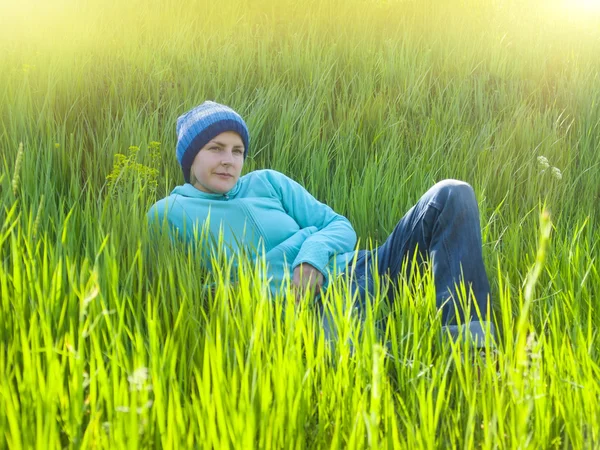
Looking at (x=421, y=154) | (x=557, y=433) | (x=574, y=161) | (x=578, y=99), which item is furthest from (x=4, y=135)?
(x=578, y=99)

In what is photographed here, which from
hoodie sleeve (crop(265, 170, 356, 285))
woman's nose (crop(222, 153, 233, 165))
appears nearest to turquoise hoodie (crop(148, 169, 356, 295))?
hoodie sleeve (crop(265, 170, 356, 285))

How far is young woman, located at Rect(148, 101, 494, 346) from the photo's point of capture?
2.10m

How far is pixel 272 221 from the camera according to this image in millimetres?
2455

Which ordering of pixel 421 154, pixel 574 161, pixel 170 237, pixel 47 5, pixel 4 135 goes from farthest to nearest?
pixel 47 5 < pixel 574 161 < pixel 421 154 < pixel 4 135 < pixel 170 237

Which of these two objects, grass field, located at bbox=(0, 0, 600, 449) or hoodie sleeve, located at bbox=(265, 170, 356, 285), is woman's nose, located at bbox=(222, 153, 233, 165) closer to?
hoodie sleeve, located at bbox=(265, 170, 356, 285)

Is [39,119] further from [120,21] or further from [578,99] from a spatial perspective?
[578,99]

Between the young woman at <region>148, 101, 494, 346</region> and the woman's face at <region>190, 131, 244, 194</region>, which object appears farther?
the woman's face at <region>190, 131, 244, 194</region>


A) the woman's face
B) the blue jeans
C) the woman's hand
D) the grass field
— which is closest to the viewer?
the grass field

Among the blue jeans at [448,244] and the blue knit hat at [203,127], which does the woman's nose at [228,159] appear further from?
the blue jeans at [448,244]

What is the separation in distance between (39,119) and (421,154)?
1.82 metres

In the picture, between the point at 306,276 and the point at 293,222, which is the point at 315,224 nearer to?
the point at 293,222

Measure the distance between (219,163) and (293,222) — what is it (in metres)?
0.36

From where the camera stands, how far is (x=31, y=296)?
1.55 meters

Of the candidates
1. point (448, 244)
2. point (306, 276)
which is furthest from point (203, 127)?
point (448, 244)
